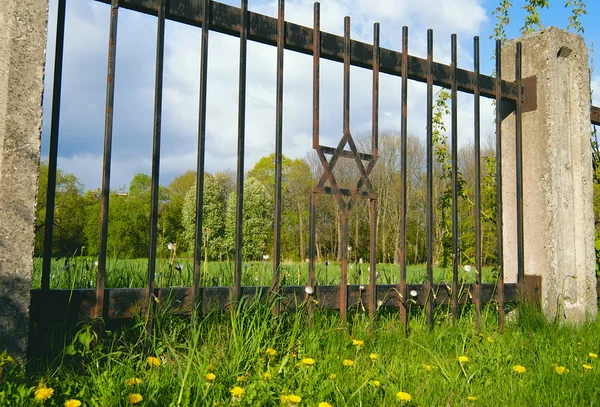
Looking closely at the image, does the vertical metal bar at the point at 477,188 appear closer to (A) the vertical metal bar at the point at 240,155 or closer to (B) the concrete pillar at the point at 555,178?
(B) the concrete pillar at the point at 555,178

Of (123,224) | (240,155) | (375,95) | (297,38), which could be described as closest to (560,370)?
(375,95)

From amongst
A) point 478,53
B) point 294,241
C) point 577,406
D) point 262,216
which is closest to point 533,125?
point 478,53

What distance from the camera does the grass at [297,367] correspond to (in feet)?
6.88

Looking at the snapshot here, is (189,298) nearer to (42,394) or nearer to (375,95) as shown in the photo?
(42,394)

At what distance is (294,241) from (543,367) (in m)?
23.4

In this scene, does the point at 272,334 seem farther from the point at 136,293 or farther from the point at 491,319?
the point at 491,319

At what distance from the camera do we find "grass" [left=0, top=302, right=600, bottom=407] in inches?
82.5

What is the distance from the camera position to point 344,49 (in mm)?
3445

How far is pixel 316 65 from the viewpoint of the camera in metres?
3.27

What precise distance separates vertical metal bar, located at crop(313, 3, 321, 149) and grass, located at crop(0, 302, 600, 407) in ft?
3.51

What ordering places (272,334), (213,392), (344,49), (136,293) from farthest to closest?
(344,49) → (272,334) → (136,293) → (213,392)

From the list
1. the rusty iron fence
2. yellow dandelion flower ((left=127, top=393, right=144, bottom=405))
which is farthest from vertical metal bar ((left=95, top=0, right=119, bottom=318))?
→ yellow dandelion flower ((left=127, top=393, right=144, bottom=405))

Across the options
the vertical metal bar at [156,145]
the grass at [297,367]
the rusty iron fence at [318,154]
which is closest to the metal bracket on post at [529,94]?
the rusty iron fence at [318,154]

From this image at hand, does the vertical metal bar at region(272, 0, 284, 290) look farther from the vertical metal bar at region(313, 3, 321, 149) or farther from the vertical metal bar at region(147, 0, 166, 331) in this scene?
the vertical metal bar at region(147, 0, 166, 331)
